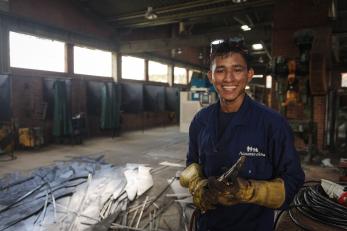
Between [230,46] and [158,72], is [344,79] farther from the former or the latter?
[230,46]

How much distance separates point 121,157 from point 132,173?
139 cm

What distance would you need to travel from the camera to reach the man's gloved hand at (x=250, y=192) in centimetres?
108

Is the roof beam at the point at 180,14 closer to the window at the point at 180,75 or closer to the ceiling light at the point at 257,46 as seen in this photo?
the ceiling light at the point at 257,46

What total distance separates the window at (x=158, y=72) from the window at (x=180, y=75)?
2.92ft

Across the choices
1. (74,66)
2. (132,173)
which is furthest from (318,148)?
(74,66)

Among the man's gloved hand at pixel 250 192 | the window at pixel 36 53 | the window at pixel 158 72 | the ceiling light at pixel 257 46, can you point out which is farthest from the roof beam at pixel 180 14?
the man's gloved hand at pixel 250 192

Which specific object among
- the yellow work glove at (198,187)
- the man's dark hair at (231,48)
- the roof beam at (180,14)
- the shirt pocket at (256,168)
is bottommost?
the yellow work glove at (198,187)

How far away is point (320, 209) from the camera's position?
6.20 feet

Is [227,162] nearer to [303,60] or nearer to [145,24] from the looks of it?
[303,60]

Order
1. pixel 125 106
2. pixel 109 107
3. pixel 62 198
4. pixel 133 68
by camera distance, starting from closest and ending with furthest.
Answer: pixel 62 198 < pixel 109 107 < pixel 125 106 < pixel 133 68

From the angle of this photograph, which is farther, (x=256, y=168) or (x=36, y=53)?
(x=36, y=53)

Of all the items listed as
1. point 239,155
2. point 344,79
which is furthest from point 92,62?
point 344,79

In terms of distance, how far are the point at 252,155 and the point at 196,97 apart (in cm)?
832

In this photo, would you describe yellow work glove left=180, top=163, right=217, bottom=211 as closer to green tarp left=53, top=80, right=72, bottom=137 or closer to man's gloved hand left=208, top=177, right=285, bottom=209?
man's gloved hand left=208, top=177, right=285, bottom=209
